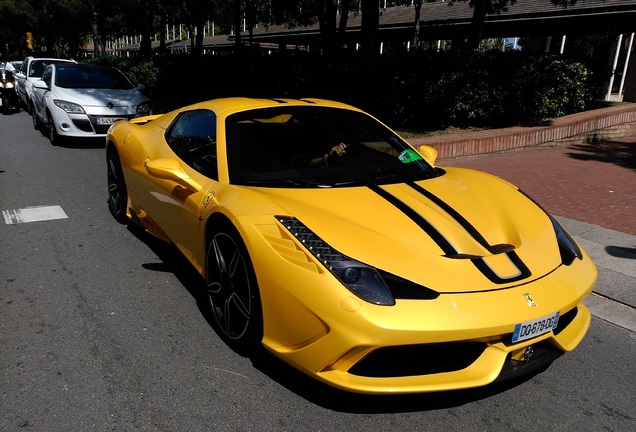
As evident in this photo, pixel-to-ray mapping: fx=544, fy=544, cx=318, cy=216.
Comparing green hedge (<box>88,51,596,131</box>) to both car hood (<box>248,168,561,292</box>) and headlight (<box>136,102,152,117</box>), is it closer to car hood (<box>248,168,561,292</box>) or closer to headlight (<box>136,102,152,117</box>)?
headlight (<box>136,102,152,117</box>)

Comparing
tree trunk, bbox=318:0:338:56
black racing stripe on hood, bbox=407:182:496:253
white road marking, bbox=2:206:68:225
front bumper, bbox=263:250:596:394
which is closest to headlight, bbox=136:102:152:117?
white road marking, bbox=2:206:68:225

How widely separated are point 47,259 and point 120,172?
1.13 metres

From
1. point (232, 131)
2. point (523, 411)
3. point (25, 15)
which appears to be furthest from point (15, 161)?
point (25, 15)

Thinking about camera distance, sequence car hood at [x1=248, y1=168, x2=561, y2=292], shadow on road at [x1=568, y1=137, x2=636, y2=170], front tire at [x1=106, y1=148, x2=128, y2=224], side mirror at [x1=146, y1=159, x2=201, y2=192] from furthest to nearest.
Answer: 1. shadow on road at [x1=568, y1=137, x2=636, y2=170]
2. front tire at [x1=106, y1=148, x2=128, y2=224]
3. side mirror at [x1=146, y1=159, x2=201, y2=192]
4. car hood at [x1=248, y1=168, x2=561, y2=292]

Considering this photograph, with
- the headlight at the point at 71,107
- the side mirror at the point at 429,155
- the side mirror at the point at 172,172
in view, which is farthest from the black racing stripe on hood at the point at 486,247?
the headlight at the point at 71,107

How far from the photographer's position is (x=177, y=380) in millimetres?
2920

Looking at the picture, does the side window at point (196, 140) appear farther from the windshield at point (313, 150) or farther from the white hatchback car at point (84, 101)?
the white hatchback car at point (84, 101)

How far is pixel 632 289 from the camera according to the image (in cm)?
423

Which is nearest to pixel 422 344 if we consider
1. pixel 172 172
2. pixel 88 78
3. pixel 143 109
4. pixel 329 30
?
pixel 172 172

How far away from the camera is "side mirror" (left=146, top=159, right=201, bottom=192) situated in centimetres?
364

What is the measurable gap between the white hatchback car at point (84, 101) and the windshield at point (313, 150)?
7.47m

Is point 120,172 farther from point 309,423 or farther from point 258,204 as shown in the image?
point 309,423

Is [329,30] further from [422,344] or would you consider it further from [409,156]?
[422,344]

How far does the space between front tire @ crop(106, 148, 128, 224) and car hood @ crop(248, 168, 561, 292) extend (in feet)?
8.77
